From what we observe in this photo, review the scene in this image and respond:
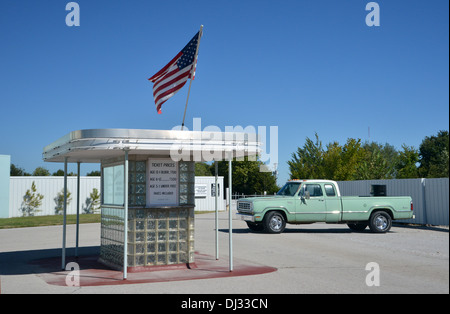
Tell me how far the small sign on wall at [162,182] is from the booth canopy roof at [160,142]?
30 cm

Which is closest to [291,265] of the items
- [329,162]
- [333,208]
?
[333,208]

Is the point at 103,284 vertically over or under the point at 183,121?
under

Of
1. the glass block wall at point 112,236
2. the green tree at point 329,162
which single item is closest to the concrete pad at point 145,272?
the glass block wall at point 112,236

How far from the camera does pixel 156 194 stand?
1072cm

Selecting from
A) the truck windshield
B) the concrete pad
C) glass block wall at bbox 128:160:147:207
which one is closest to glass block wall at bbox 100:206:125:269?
the concrete pad

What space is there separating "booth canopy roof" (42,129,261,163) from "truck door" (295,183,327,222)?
8.79m

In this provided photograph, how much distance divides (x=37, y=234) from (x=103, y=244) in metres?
10.1

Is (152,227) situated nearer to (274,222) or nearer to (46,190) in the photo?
(274,222)

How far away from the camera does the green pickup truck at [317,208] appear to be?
60.8 ft

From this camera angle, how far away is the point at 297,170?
35.8 meters

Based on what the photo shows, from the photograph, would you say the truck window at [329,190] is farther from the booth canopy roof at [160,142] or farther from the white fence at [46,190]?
the white fence at [46,190]

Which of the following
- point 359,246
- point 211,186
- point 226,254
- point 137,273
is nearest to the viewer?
point 137,273

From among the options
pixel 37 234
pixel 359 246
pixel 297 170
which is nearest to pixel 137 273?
pixel 359 246
